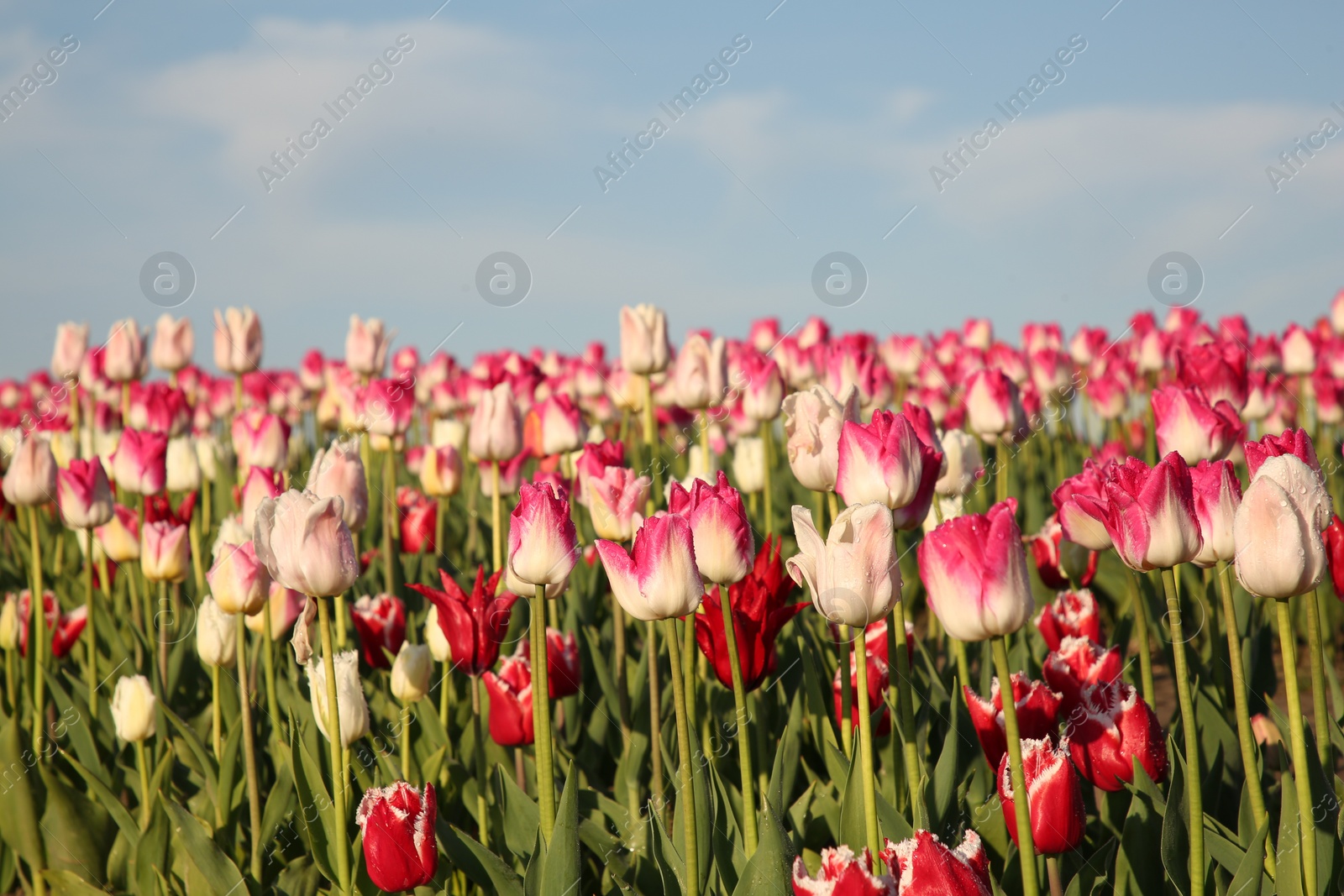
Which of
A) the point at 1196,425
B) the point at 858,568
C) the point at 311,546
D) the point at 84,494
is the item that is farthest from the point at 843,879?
the point at 84,494

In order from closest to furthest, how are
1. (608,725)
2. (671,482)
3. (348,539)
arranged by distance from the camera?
1. (348,539)
2. (671,482)
3. (608,725)

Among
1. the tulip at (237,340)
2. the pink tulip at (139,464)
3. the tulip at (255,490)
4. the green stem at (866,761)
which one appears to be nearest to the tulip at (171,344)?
the tulip at (237,340)

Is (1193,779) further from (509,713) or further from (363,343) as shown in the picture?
(363,343)

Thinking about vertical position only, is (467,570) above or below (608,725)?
above

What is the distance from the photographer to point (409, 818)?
5.83 ft

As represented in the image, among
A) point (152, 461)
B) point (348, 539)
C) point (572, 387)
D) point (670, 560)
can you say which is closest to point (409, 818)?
point (348, 539)

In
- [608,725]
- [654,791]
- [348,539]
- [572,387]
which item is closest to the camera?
[348,539]

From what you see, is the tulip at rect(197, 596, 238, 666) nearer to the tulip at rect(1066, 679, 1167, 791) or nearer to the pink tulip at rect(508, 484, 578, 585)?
the pink tulip at rect(508, 484, 578, 585)

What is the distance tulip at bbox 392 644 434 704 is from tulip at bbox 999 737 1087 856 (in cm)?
127

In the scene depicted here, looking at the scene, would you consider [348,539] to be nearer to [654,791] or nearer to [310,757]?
[310,757]

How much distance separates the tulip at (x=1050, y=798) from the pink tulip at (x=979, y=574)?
0.30 meters

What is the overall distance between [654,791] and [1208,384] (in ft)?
7.05

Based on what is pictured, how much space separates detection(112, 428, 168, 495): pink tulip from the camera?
143 inches

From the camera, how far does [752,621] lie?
202cm
